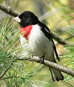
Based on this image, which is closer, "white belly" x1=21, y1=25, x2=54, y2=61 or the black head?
"white belly" x1=21, y1=25, x2=54, y2=61

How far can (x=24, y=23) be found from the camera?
9.91 ft

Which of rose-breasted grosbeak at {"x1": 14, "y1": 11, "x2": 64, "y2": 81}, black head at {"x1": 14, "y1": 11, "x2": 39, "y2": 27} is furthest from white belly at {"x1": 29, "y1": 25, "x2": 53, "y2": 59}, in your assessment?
black head at {"x1": 14, "y1": 11, "x2": 39, "y2": 27}

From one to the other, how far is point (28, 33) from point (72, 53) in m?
0.89

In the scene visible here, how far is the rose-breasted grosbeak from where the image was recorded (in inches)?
105

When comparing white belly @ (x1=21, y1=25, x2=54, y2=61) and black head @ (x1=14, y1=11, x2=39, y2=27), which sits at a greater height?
black head @ (x1=14, y1=11, x2=39, y2=27)

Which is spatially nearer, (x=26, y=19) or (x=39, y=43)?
(x=39, y=43)

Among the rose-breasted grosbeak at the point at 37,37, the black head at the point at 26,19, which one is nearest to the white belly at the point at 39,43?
the rose-breasted grosbeak at the point at 37,37

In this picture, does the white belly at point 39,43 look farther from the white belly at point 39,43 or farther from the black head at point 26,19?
the black head at point 26,19

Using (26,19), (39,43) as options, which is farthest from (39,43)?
(26,19)

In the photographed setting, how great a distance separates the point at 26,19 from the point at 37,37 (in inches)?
18.6

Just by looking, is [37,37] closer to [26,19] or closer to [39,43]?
[39,43]

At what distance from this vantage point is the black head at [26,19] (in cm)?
300

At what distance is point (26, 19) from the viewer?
310 cm

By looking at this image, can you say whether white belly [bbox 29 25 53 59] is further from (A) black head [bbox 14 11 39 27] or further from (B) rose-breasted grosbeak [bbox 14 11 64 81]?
(A) black head [bbox 14 11 39 27]
